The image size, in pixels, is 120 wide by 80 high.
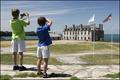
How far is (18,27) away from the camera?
11062 millimetres

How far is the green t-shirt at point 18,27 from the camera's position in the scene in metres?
11.0

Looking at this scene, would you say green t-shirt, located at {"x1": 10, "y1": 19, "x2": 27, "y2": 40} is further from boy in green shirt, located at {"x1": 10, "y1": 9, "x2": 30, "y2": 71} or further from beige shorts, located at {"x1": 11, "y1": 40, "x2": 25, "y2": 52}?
beige shorts, located at {"x1": 11, "y1": 40, "x2": 25, "y2": 52}

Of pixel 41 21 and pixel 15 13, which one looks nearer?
pixel 41 21

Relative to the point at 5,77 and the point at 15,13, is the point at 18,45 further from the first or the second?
the point at 5,77

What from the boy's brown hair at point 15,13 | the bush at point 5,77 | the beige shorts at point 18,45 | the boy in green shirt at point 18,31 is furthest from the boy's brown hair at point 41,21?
the bush at point 5,77

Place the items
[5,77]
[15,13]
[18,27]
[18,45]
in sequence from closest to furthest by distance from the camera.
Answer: [5,77]
[15,13]
[18,27]
[18,45]

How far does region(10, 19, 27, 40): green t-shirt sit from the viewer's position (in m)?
11.0

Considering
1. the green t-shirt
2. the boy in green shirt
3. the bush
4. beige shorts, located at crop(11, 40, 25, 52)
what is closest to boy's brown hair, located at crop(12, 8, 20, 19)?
the boy in green shirt

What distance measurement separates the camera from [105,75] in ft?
34.4

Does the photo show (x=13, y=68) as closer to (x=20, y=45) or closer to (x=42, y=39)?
(x=20, y=45)

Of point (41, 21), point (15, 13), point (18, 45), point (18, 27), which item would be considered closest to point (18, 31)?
point (18, 27)

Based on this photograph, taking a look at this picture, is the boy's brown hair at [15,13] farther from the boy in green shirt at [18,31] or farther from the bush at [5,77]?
the bush at [5,77]

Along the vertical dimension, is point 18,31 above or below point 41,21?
below

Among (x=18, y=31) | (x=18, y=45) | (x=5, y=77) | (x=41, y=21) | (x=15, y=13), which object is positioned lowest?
(x=5, y=77)
